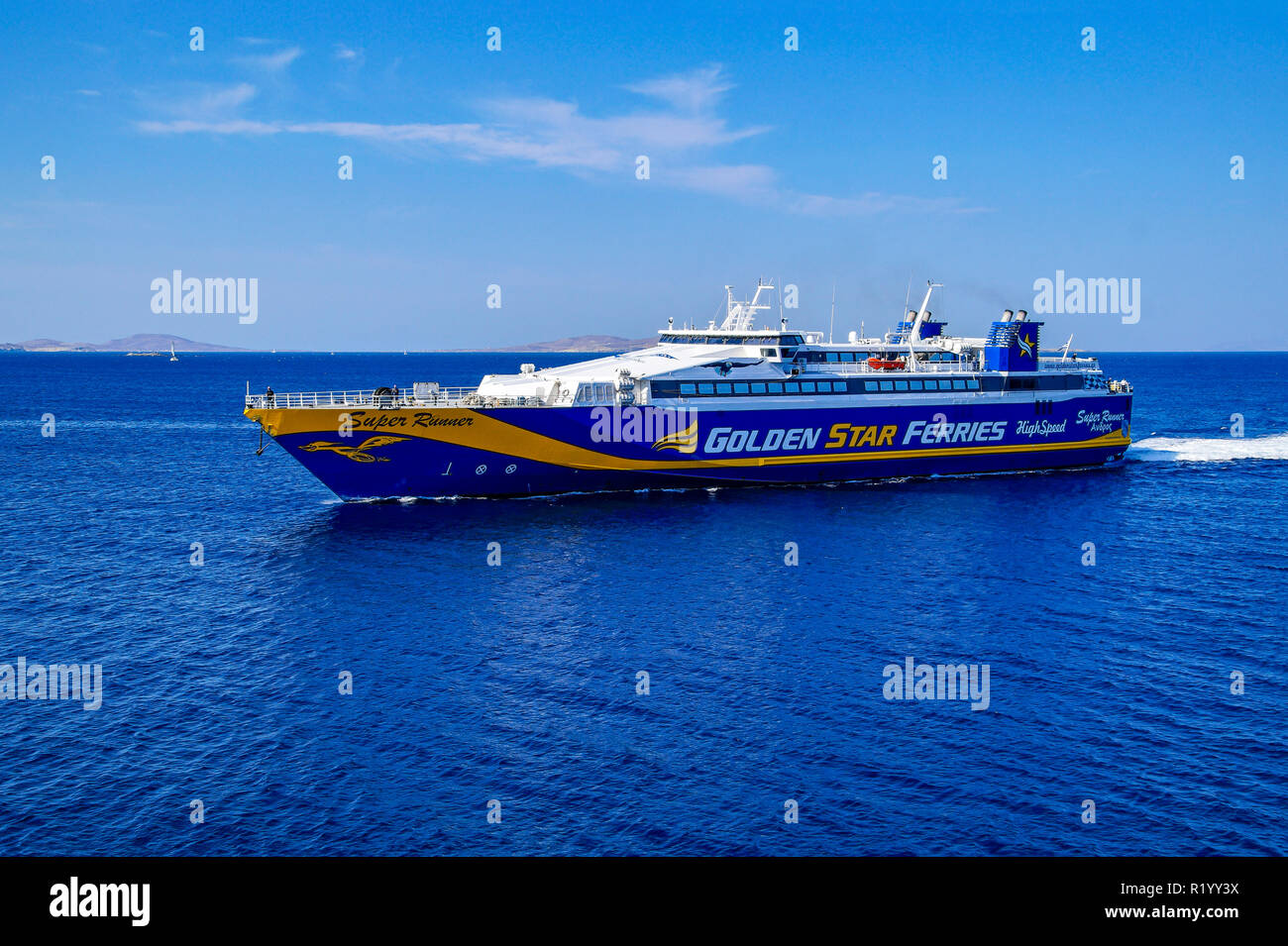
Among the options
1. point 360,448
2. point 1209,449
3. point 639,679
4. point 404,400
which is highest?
point 404,400

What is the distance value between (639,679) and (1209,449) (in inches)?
2770

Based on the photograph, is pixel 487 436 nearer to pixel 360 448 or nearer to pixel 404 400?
pixel 404 400

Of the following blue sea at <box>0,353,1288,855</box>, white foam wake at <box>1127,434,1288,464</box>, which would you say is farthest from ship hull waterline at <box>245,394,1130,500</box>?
white foam wake at <box>1127,434,1288,464</box>

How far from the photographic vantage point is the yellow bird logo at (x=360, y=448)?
4959 centimetres

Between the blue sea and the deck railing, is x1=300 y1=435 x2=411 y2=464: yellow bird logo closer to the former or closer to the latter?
the deck railing

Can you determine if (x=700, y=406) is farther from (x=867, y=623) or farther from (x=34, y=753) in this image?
(x=34, y=753)

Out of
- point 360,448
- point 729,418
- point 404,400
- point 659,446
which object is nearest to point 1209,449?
point 729,418

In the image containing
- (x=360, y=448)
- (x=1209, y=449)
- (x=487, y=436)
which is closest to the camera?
(x=360, y=448)

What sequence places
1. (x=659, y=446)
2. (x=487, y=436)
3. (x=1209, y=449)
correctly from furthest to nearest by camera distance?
(x=1209, y=449)
(x=659, y=446)
(x=487, y=436)

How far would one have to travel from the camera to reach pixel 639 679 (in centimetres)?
2766

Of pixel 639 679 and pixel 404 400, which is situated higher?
pixel 404 400

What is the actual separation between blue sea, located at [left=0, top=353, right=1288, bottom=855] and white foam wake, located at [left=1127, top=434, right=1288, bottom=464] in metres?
22.5
